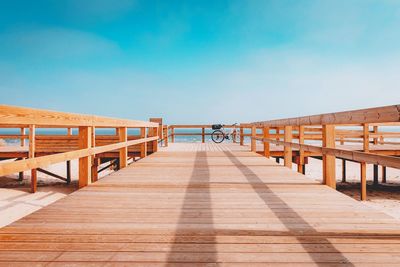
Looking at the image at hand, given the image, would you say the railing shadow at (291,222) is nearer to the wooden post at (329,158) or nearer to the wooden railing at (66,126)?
the wooden post at (329,158)

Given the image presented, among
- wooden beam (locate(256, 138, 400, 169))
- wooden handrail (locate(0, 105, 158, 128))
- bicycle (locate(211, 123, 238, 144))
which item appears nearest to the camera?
wooden handrail (locate(0, 105, 158, 128))

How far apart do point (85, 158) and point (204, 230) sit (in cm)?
207

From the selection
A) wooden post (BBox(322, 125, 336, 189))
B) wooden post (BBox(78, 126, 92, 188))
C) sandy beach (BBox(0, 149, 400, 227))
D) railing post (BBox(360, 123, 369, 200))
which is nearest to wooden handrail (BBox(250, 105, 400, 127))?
wooden post (BBox(322, 125, 336, 189))

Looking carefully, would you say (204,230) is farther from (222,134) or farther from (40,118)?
(222,134)

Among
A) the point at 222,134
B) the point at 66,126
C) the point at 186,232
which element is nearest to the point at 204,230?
the point at 186,232

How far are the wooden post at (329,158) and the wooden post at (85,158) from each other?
300 cm

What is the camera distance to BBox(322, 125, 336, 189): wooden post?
3398 millimetres

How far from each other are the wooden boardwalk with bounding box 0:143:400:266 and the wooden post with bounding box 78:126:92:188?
10.3 inches

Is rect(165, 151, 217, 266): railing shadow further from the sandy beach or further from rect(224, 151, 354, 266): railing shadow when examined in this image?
the sandy beach

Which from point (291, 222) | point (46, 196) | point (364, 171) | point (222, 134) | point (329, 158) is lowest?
point (46, 196)

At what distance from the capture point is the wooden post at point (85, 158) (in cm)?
331

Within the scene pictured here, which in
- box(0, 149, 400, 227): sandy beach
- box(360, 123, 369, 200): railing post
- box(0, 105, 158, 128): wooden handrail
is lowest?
box(0, 149, 400, 227): sandy beach

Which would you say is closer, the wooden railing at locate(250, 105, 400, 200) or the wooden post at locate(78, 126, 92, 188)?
the wooden railing at locate(250, 105, 400, 200)

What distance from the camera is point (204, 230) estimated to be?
2062 mm
